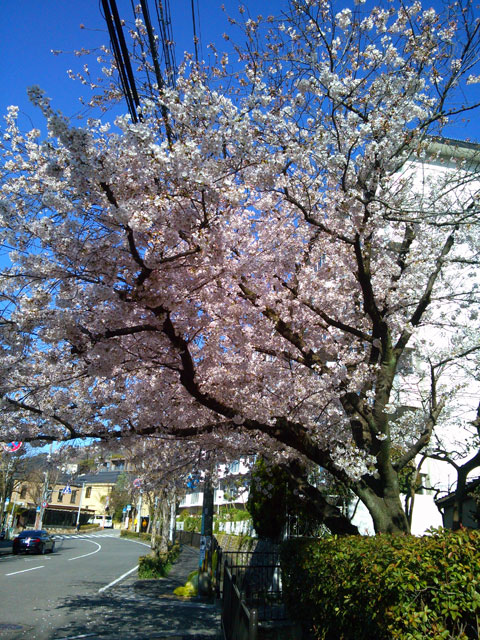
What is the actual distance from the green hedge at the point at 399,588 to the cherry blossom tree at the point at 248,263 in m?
1.42

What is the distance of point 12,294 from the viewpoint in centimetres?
620

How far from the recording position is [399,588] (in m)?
3.67

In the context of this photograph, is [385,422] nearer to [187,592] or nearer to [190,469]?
[190,469]

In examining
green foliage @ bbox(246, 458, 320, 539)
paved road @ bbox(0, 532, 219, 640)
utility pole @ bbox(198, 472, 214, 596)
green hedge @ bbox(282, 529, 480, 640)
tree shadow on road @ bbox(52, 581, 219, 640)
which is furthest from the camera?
utility pole @ bbox(198, 472, 214, 596)

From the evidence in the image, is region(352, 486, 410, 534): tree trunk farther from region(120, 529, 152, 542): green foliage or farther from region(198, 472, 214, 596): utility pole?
region(120, 529, 152, 542): green foliage

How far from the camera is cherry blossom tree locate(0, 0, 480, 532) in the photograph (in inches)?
209

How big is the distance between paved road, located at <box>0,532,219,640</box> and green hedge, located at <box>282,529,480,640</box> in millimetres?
3959

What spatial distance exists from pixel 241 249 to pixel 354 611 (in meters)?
5.64

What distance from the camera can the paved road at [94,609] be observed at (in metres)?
8.37

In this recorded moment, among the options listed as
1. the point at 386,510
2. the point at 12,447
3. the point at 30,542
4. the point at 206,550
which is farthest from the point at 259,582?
the point at 30,542

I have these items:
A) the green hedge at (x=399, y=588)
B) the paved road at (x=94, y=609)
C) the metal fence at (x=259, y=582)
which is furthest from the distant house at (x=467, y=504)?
the paved road at (x=94, y=609)

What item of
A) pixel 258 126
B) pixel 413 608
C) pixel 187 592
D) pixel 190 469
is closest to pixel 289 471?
pixel 190 469

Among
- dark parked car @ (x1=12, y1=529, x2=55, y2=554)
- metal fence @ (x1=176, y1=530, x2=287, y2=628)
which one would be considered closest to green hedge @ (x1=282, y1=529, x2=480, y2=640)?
metal fence @ (x1=176, y1=530, x2=287, y2=628)

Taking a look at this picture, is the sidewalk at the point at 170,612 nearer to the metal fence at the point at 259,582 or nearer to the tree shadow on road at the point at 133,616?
the tree shadow on road at the point at 133,616
